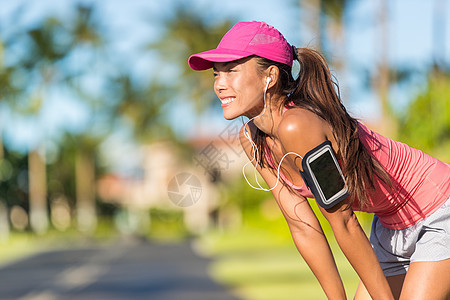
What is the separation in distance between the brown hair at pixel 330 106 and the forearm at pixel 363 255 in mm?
111

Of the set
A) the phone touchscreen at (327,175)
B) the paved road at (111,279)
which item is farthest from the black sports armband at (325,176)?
the paved road at (111,279)

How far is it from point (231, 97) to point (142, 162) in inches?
2550

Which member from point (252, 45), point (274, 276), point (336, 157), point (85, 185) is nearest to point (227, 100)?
point (252, 45)

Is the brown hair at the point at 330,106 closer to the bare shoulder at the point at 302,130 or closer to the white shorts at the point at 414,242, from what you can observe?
the bare shoulder at the point at 302,130

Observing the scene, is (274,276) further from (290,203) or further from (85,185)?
(85,185)

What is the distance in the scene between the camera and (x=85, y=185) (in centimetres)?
7419

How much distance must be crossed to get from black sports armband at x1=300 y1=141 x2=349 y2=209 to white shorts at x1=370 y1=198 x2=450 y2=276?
1.74 feet

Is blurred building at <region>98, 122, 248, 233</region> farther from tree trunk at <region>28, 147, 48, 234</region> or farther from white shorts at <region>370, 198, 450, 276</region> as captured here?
tree trunk at <region>28, 147, 48, 234</region>

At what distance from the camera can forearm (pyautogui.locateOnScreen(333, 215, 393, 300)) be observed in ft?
8.97

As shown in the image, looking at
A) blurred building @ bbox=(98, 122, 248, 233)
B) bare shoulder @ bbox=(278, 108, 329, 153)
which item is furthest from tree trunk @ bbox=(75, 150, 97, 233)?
bare shoulder @ bbox=(278, 108, 329, 153)

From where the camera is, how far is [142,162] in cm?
6725

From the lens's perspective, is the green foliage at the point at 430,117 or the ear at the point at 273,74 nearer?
the ear at the point at 273,74

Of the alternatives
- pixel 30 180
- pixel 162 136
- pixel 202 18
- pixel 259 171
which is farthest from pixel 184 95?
pixel 259 171

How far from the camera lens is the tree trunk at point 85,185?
72.5m
